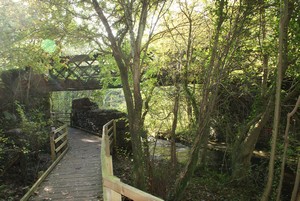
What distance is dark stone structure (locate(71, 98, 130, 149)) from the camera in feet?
36.6

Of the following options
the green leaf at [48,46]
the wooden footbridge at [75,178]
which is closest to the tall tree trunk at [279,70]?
the wooden footbridge at [75,178]

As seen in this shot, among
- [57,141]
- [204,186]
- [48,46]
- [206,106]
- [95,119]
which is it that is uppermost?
[48,46]

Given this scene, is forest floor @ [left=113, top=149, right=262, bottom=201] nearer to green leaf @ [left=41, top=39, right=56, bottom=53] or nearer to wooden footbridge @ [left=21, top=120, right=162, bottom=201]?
wooden footbridge @ [left=21, top=120, right=162, bottom=201]

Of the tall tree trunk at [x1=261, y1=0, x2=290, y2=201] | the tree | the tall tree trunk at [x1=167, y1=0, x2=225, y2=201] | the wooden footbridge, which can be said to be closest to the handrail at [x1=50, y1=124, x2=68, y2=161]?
the wooden footbridge

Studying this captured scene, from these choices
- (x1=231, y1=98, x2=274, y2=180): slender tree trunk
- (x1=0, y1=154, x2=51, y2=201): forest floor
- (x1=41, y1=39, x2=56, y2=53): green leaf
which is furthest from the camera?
(x1=231, y1=98, x2=274, y2=180): slender tree trunk

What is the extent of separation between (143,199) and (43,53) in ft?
19.1

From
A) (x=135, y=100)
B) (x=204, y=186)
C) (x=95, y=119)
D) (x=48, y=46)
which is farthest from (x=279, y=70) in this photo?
(x=95, y=119)

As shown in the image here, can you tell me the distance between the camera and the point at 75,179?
6410 mm

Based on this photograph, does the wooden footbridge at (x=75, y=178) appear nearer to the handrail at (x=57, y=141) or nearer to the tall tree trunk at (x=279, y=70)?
the handrail at (x=57, y=141)

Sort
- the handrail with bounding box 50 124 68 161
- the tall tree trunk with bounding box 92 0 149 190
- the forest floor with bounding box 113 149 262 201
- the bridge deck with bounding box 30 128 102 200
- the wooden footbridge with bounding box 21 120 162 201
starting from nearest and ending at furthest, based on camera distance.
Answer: the wooden footbridge with bounding box 21 120 162 201
the bridge deck with bounding box 30 128 102 200
the tall tree trunk with bounding box 92 0 149 190
the forest floor with bounding box 113 149 262 201
the handrail with bounding box 50 124 68 161

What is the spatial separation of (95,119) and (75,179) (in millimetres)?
7288

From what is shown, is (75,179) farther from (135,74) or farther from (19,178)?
(135,74)

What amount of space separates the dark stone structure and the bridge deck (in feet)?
6.35

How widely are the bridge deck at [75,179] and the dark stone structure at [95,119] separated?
194 centimetres
